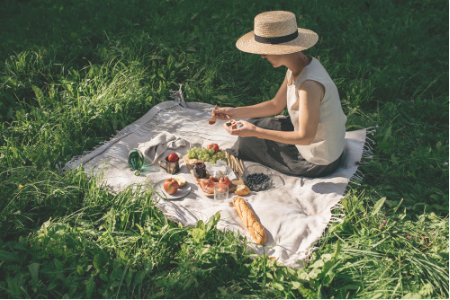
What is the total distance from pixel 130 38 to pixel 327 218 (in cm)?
372

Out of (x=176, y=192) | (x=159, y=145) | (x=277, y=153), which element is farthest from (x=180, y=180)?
(x=277, y=153)

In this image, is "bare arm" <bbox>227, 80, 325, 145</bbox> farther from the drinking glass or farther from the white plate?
the white plate

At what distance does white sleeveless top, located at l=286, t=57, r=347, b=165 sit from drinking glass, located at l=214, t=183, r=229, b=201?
2.60ft

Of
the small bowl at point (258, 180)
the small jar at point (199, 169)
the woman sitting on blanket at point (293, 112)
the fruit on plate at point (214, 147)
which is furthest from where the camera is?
the fruit on plate at point (214, 147)

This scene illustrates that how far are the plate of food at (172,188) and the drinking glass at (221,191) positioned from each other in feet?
0.85

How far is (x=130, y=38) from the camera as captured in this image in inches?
213

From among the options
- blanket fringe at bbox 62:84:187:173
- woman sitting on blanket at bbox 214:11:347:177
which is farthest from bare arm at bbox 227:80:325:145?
blanket fringe at bbox 62:84:187:173

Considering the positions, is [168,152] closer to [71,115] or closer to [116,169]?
[116,169]

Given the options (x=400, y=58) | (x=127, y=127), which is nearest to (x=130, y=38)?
(x=127, y=127)

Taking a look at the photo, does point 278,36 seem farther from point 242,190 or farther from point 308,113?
point 242,190

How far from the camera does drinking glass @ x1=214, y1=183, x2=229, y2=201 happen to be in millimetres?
3459

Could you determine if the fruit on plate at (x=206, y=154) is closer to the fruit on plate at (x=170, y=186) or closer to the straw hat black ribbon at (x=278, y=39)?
the fruit on plate at (x=170, y=186)

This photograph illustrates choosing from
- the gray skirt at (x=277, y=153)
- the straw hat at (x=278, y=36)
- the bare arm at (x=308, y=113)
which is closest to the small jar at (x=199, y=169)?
the gray skirt at (x=277, y=153)

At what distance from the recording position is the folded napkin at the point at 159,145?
3984 mm
